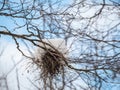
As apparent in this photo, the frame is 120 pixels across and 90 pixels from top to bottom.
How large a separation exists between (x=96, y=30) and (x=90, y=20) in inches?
7.2

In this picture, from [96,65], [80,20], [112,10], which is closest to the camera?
[96,65]

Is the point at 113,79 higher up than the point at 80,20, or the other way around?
the point at 80,20

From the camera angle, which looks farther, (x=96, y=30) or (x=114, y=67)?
(x=96, y=30)

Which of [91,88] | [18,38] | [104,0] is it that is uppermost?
[104,0]

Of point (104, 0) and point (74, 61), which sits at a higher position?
point (104, 0)

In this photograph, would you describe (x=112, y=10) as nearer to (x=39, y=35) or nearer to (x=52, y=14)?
(x=52, y=14)

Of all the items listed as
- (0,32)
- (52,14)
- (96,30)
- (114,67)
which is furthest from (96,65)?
(0,32)

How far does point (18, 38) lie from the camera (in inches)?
220

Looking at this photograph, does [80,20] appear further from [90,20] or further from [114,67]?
[114,67]

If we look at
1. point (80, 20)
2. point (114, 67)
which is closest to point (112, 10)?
point (80, 20)

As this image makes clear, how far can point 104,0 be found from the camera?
5961 millimetres

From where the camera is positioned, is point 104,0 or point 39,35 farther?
point 104,0

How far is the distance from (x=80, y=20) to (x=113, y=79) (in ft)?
3.35

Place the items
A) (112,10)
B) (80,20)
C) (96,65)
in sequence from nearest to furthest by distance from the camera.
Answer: (96,65)
(80,20)
(112,10)
